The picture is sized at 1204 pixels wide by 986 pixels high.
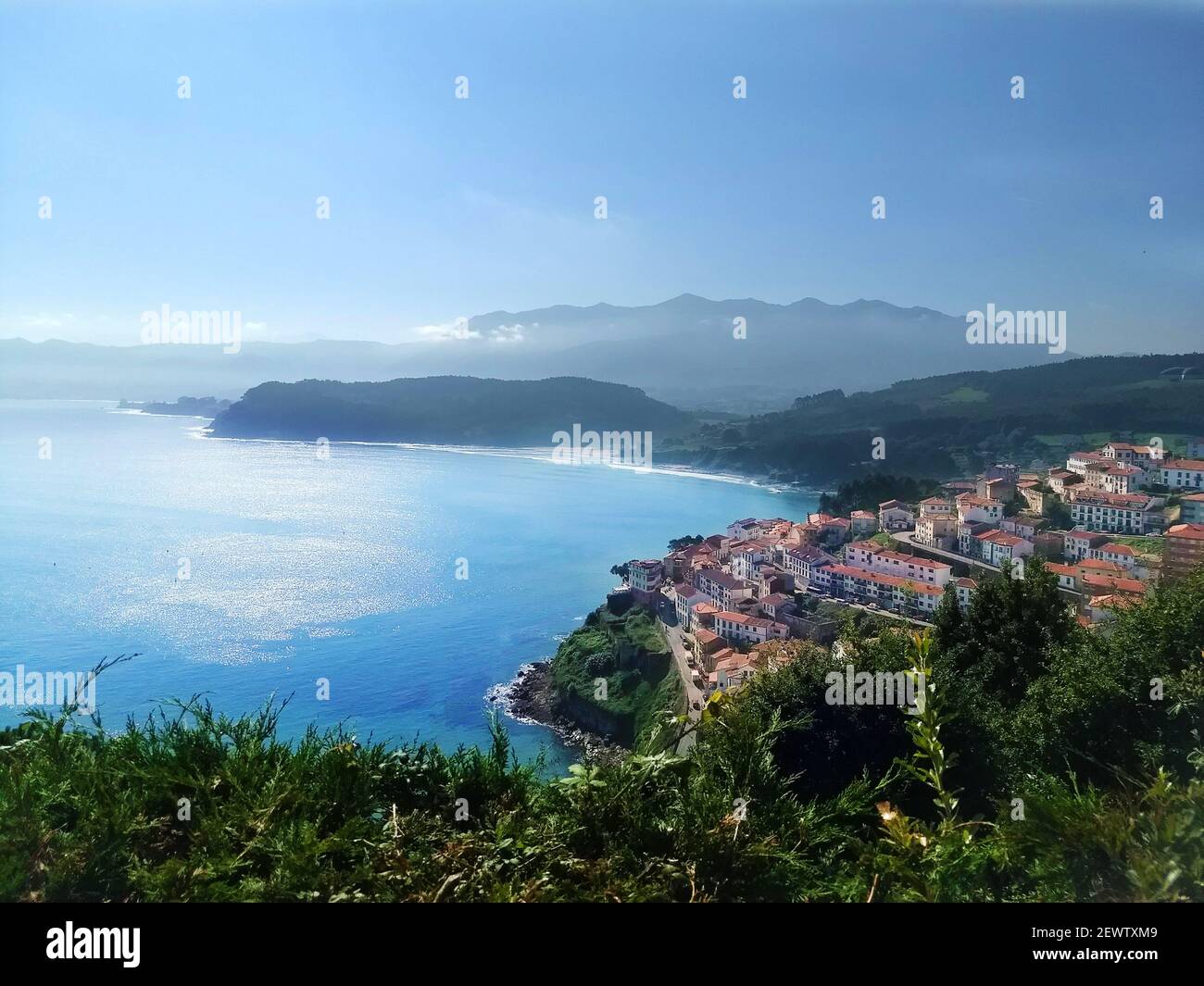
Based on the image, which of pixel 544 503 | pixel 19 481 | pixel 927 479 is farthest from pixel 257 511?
pixel 927 479

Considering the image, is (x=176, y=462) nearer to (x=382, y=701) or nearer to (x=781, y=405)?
(x=382, y=701)

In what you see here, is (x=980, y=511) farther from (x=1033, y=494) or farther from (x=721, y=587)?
(x=721, y=587)

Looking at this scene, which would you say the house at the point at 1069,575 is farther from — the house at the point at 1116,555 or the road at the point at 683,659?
the road at the point at 683,659

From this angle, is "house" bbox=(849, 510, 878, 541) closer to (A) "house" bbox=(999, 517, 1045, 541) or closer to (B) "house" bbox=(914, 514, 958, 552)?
(B) "house" bbox=(914, 514, 958, 552)

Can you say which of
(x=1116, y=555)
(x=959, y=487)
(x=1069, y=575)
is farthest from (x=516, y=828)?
(x=959, y=487)
